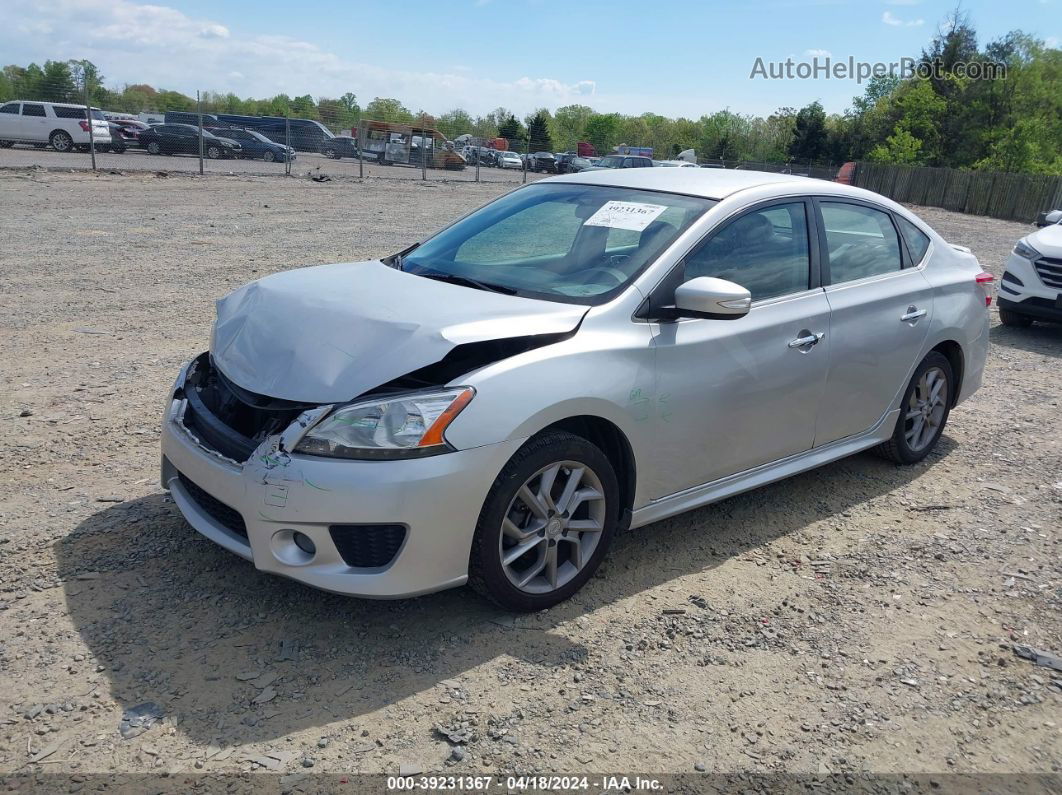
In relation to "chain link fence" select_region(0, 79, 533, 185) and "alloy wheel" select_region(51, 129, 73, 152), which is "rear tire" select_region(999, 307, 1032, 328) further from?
"alloy wheel" select_region(51, 129, 73, 152)

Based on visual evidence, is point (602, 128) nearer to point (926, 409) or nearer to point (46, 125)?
point (46, 125)

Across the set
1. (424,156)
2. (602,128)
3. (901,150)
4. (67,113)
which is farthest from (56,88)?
(602,128)

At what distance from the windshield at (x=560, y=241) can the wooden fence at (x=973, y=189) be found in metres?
34.6

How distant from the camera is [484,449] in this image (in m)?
3.21

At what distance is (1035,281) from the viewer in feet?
32.3

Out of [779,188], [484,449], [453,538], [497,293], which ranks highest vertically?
[779,188]

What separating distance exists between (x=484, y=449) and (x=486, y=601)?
811mm

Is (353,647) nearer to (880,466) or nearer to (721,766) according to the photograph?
(721,766)

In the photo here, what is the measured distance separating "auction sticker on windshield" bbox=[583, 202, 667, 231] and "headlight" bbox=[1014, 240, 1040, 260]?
755cm

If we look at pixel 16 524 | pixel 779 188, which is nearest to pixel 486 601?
pixel 16 524

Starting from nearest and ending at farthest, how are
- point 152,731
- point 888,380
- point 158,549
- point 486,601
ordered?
point 152,731
point 486,601
point 158,549
point 888,380

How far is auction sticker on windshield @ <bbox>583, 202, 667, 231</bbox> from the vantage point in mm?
4211

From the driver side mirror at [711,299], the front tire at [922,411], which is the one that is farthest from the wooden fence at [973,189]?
the driver side mirror at [711,299]

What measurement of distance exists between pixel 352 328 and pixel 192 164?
26895 mm
